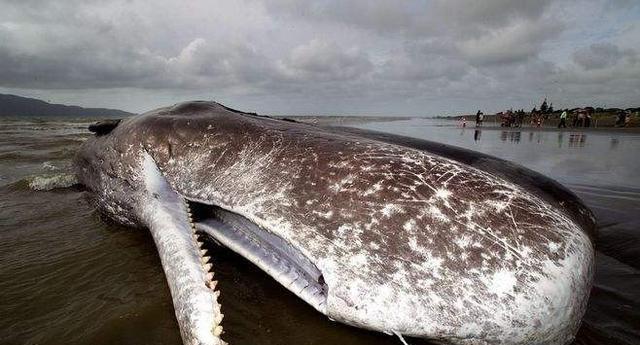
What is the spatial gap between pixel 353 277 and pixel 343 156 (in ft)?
2.74

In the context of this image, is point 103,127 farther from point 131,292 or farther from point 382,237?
point 382,237

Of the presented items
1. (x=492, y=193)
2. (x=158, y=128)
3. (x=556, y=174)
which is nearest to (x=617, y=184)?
(x=556, y=174)

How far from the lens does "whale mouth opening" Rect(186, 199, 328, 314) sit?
7.72 ft

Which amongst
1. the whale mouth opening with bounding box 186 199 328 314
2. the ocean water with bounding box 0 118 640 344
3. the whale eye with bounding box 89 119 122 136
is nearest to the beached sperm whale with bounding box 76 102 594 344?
the whale mouth opening with bounding box 186 199 328 314

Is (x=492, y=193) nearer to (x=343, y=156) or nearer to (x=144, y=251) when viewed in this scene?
(x=343, y=156)

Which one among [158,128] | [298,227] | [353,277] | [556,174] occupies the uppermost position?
[158,128]

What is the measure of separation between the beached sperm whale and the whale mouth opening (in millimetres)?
11

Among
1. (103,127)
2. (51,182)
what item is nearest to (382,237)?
(103,127)

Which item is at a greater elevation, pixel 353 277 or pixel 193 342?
pixel 353 277

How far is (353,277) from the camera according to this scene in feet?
6.84

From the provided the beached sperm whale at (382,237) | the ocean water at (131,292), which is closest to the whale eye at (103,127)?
the ocean water at (131,292)

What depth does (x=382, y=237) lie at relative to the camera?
2133 millimetres

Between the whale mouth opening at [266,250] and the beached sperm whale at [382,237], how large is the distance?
11mm

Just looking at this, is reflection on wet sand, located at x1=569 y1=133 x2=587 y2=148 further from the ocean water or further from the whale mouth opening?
the whale mouth opening
